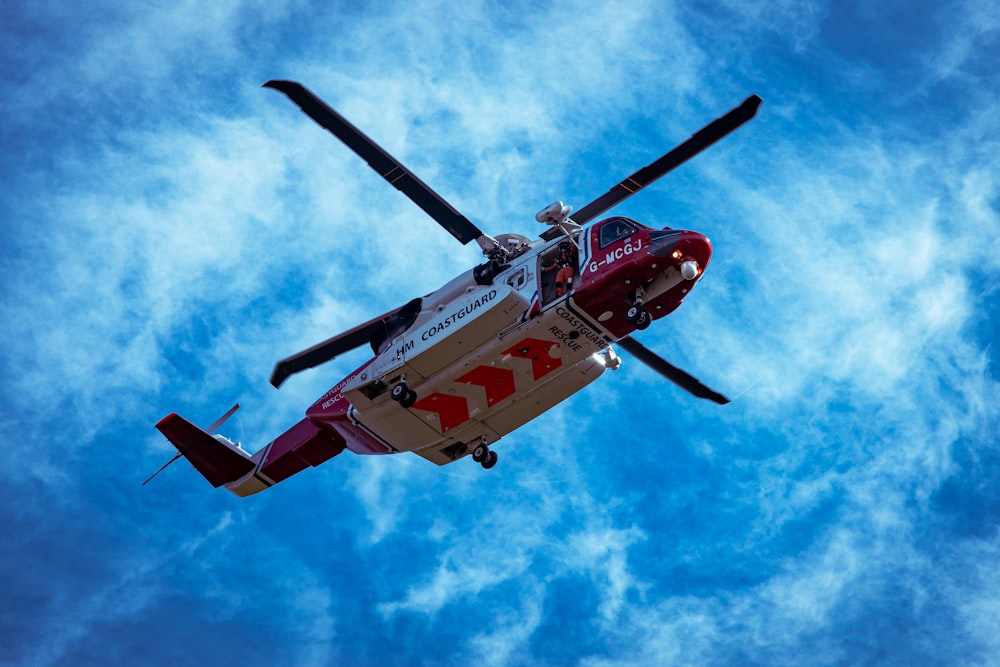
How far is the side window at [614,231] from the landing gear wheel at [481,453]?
752 cm

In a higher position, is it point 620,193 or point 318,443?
point 620,193

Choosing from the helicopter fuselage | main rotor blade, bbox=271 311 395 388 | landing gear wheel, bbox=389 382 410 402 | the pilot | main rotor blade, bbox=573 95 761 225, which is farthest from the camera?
main rotor blade, bbox=271 311 395 388

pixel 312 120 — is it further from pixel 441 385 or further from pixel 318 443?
pixel 318 443

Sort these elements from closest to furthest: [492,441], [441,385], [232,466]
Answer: [441,385] < [492,441] < [232,466]

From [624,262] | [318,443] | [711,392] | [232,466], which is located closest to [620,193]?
[624,262]

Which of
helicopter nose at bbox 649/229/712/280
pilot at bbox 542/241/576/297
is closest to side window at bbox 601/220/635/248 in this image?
helicopter nose at bbox 649/229/712/280

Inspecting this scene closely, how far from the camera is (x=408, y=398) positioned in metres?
32.3

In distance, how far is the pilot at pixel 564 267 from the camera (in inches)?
1190

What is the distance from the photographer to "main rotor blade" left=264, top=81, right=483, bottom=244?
2950 cm

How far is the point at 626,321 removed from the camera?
30422 mm

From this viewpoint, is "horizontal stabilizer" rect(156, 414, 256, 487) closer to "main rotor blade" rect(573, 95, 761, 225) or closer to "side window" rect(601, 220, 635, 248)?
"side window" rect(601, 220, 635, 248)

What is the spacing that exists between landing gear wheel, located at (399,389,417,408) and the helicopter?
37 mm

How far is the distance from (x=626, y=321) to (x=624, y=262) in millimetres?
1813

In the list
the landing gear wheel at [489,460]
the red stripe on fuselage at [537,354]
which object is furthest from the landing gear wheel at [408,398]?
the landing gear wheel at [489,460]
